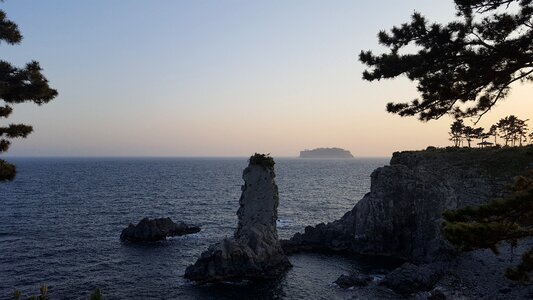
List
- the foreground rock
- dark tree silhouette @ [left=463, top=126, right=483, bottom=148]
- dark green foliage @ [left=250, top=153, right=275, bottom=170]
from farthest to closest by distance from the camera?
dark tree silhouette @ [left=463, top=126, right=483, bottom=148] < the foreground rock < dark green foliage @ [left=250, top=153, right=275, bottom=170]

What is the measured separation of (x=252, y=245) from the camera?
55844mm

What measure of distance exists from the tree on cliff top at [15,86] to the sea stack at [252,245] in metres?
36.4

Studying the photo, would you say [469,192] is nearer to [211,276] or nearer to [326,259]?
[326,259]

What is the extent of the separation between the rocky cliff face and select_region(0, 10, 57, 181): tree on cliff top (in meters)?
52.1

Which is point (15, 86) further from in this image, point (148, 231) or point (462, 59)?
point (148, 231)

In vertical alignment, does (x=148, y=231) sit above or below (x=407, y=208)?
below

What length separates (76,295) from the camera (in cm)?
4569

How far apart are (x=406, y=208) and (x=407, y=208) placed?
17cm

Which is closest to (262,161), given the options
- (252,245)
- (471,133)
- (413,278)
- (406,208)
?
(252,245)

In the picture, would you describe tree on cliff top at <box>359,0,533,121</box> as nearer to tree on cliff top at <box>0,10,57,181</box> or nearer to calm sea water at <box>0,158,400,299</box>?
tree on cliff top at <box>0,10,57,181</box>

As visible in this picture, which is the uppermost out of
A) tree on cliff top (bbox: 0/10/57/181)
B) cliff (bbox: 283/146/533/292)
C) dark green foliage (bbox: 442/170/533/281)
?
tree on cliff top (bbox: 0/10/57/181)

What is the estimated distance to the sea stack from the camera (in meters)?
51.8

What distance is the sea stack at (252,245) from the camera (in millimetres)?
51781

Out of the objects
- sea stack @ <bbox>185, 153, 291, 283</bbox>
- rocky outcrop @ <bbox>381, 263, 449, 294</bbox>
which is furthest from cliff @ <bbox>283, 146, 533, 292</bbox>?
rocky outcrop @ <bbox>381, 263, 449, 294</bbox>
